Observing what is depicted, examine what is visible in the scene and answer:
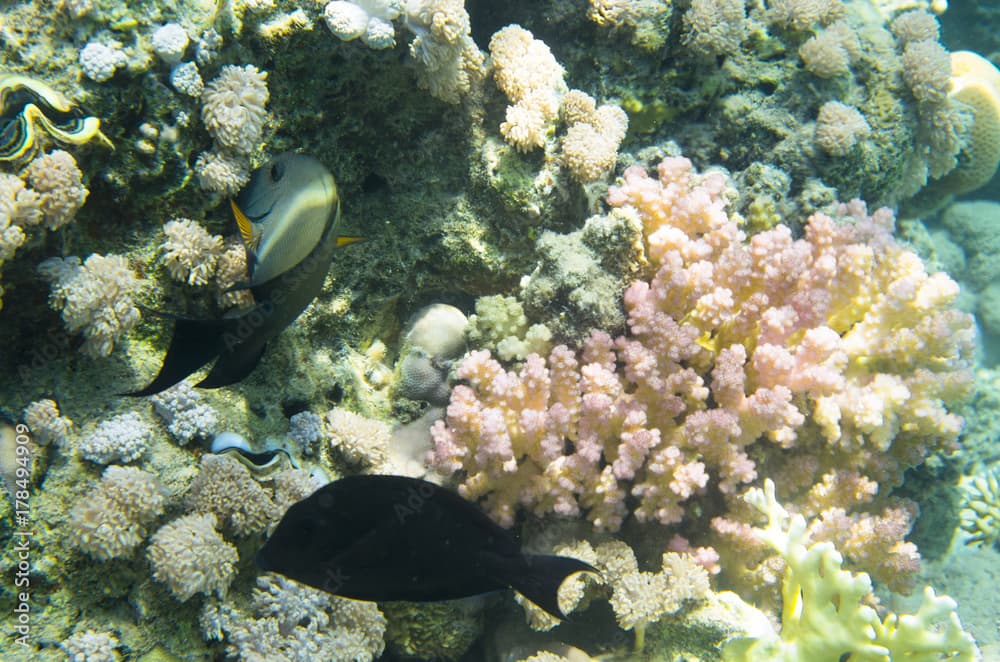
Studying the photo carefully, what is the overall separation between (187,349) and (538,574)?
1385mm

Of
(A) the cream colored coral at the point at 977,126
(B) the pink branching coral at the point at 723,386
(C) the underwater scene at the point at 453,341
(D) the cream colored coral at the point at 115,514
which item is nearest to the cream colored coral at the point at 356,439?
(C) the underwater scene at the point at 453,341

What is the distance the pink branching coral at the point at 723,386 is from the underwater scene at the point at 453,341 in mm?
20

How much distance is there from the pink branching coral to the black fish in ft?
2.42

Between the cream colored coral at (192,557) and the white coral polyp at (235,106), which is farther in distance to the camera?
the white coral polyp at (235,106)

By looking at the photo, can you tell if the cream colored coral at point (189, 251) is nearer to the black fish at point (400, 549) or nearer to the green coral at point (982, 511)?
the black fish at point (400, 549)

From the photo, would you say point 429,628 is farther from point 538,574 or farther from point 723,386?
point 723,386

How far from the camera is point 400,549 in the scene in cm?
180

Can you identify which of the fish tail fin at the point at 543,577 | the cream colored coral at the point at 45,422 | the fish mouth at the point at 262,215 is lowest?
the cream colored coral at the point at 45,422

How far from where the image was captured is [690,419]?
8.64 ft

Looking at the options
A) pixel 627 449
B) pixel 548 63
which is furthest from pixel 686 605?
pixel 548 63

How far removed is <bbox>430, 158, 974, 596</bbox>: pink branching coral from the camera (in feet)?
8.69

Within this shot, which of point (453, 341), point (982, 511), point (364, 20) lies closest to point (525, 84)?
point (364, 20)

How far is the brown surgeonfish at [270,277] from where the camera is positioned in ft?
5.93

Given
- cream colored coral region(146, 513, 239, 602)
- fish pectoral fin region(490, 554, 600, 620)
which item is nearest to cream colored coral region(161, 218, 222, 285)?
cream colored coral region(146, 513, 239, 602)
